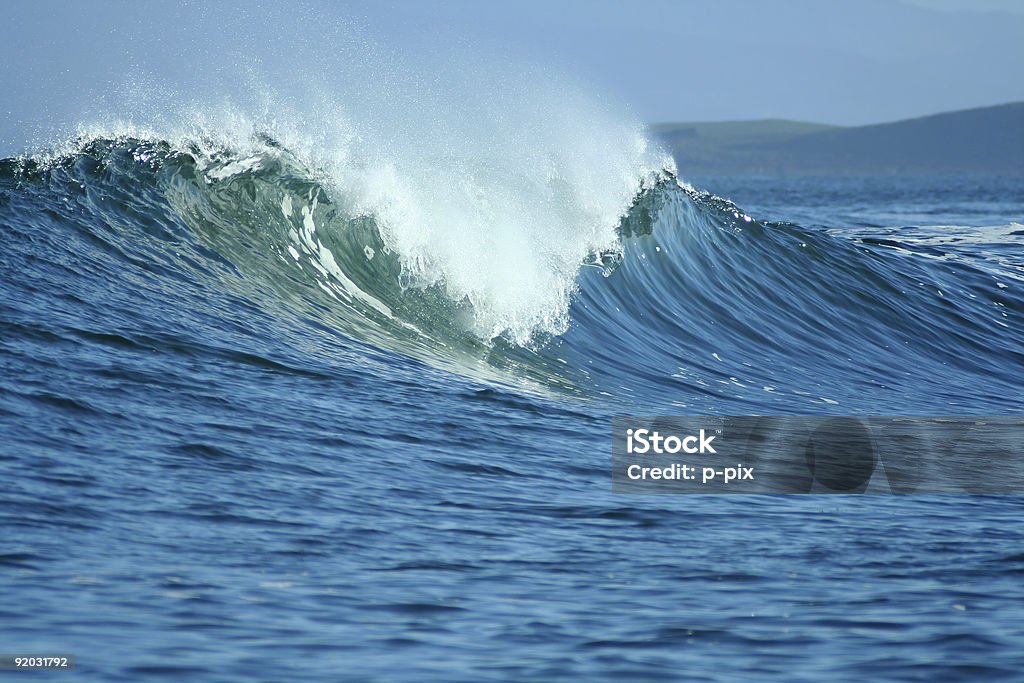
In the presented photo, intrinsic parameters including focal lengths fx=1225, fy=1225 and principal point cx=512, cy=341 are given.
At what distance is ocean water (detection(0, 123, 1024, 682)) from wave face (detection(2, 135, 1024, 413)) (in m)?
0.05

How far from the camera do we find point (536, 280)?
12.6m

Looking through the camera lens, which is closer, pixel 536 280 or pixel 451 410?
pixel 451 410

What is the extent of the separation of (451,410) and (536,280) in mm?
3977

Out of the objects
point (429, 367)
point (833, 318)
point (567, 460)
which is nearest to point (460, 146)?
point (833, 318)

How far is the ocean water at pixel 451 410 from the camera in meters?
4.76

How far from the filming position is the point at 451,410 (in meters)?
8.89

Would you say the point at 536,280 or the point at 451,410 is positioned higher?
the point at 536,280

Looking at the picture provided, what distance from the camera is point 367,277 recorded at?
12219 mm

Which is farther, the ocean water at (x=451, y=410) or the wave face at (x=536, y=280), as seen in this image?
the wave face at (x=536, y=280)

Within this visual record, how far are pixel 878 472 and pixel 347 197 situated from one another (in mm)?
7233

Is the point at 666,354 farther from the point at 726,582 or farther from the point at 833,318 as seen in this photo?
the point at 726,582

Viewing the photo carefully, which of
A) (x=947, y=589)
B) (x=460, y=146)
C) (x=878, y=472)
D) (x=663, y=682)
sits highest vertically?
(x=460, y=146)

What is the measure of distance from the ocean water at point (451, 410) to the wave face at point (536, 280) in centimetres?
5

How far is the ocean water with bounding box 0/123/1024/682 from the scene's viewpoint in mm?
4758
